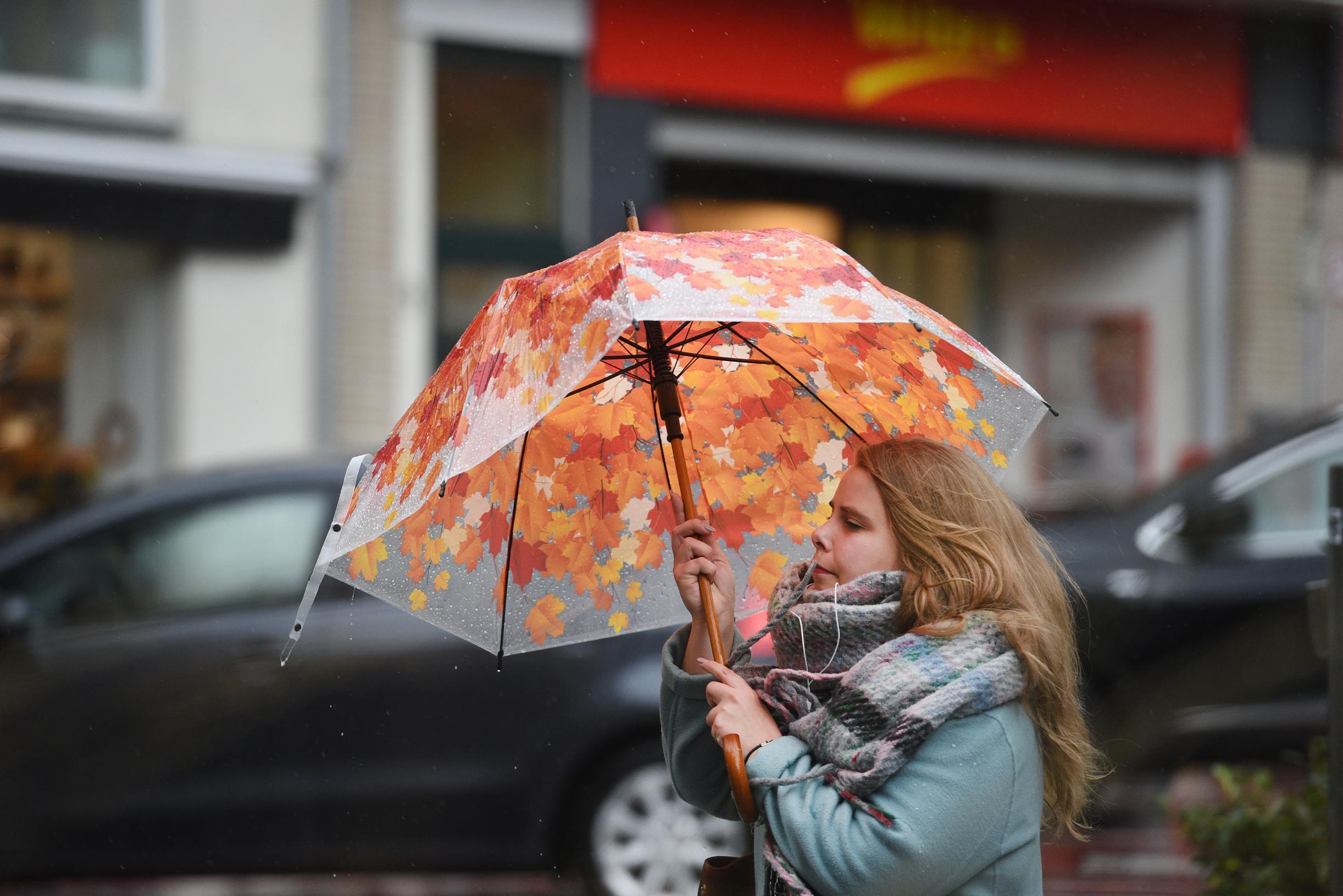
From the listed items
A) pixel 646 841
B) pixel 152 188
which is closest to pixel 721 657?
pixel 646 841

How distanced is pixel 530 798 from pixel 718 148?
6.44 m

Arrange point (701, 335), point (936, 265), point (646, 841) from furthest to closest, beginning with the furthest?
point (936, 265)
point (646, 841)
point (701, 335)

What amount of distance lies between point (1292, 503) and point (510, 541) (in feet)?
15.5

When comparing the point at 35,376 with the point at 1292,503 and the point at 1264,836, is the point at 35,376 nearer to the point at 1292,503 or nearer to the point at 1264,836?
the point at 1292,503

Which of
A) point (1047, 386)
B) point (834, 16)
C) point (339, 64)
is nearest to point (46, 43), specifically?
point (339, 64)

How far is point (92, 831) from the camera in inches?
198

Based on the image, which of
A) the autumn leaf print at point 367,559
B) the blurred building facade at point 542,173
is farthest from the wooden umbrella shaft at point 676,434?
the blurred building facade at point 542,173

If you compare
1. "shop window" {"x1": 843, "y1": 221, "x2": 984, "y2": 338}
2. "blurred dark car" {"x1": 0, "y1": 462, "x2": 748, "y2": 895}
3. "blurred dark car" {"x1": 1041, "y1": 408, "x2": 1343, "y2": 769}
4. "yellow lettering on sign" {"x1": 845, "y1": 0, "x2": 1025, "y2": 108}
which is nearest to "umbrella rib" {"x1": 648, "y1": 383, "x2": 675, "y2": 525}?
"blurred dark car" {"x1": 0, "y1": 462, "x2": 748, "y2": 895}

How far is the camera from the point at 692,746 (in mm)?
2275

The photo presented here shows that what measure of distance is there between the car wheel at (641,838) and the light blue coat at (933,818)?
→ 335 cm

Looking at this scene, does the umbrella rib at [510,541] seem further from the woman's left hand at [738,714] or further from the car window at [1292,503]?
the car window at [1292,503]

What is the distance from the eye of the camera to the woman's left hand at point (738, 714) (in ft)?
6.64

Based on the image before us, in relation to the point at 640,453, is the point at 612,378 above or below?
above

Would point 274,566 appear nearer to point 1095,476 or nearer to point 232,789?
point 232,789
